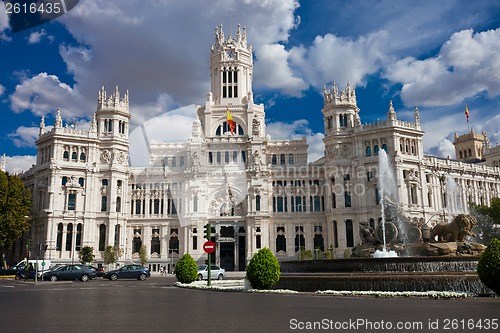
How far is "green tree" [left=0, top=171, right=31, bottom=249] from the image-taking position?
70.4 m

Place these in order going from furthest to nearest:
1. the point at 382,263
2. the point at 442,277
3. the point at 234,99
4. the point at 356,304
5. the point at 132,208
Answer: the point at 234,99 < the point at 132,208 < the point at 382,263 < the point at 442,277 < the point at 356,304

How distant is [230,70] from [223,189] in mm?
28182

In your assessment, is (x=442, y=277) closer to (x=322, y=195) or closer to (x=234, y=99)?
(x=322, y=195)

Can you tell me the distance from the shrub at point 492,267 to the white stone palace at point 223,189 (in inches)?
2226

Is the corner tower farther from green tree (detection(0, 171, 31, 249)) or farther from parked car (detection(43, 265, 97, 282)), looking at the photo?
green tree (detection(0, 171, 31, 249))

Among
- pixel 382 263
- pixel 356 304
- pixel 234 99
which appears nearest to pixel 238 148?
pixel 234 99

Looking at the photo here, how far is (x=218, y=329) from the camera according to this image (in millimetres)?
12023

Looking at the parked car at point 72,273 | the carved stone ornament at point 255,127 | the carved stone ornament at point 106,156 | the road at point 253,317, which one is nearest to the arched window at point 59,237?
the carved stone ornament at point 106,156

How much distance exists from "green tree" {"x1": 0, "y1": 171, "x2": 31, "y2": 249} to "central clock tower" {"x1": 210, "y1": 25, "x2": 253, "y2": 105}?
40.2m

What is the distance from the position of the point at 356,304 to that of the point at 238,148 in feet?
220

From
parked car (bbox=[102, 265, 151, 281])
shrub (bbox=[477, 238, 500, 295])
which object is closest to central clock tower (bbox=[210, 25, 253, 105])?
parked car (bbox=[102, 265, 151, 281])

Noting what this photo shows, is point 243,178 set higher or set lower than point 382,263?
higher

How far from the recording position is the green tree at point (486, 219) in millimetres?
72144

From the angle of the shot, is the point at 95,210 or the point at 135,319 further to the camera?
the point at 95,210
